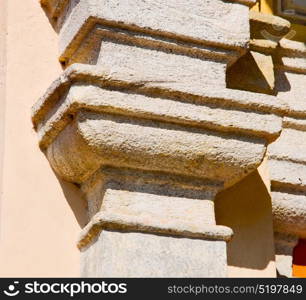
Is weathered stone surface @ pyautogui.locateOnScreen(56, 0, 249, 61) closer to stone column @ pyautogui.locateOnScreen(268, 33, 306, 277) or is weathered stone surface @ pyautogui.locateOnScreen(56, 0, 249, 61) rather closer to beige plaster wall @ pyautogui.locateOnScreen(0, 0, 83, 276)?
beige plaster wall @ pyautogui.locateOnScreen(0, 0, 83, 276)

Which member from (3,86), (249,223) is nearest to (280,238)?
(249,223)

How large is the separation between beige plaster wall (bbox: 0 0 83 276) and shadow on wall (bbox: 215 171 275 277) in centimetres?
44

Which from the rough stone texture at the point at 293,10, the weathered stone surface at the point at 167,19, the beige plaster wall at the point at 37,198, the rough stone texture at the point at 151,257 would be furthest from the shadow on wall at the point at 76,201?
the rough stone texture at the point at 293,10

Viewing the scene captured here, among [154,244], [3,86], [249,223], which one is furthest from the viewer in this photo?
[249,223]

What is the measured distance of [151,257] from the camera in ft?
9.57

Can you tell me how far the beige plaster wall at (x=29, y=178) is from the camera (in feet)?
9.77

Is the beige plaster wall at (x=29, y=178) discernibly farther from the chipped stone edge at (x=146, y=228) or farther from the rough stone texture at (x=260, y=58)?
the rough stone texture at (x=260, y=58)

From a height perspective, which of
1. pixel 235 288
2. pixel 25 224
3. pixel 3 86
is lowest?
pixel 235 288

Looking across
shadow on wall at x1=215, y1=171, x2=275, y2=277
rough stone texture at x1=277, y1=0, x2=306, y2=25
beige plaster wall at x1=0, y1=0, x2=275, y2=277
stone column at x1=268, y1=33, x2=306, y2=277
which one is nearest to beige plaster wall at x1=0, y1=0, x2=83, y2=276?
beige plaster wall at x1=0, y1=0, x2=275, y2=277

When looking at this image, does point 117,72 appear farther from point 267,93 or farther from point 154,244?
point 267,93

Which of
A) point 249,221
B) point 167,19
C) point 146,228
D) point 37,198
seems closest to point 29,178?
point 37,198

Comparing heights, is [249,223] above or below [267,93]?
below

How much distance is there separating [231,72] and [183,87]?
424 mm

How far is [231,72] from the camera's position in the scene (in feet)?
11.1
